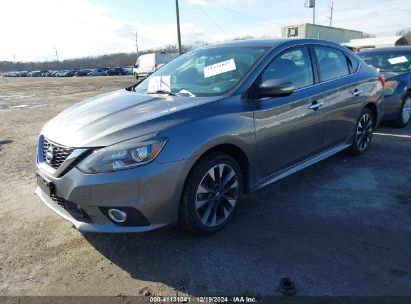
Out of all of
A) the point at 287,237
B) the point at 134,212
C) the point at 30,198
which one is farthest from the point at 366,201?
the point at 30,198

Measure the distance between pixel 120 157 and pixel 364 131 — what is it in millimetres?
4145

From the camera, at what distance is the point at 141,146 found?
285 cm

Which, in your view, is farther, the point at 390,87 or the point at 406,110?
the point at 406,110

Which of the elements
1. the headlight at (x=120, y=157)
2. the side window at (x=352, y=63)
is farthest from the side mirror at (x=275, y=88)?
the side window at (x=352, y=63)

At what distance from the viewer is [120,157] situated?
2.81m

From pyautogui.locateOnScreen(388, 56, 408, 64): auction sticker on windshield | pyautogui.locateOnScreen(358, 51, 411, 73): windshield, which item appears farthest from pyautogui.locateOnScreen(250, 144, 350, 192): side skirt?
pyautogui.locateOnScreen(388, 56, 408, 64): auction sticker on windshield

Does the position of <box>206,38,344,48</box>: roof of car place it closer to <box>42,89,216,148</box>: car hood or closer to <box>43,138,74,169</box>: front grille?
<box>42,89,216,148</box>: car hood

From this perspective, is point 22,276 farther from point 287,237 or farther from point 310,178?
point 310,178

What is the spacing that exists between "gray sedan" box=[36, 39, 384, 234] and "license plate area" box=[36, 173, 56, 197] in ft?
0.04

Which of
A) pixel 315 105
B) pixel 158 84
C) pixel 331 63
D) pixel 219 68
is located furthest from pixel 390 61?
pixel 158 84

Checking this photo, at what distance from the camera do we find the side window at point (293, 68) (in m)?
3.89

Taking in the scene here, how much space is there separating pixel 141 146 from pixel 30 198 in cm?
221

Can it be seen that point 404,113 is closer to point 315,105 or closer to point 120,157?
point 315,105

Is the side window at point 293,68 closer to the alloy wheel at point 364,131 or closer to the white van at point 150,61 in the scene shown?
the alloy wheel at point 364,131
